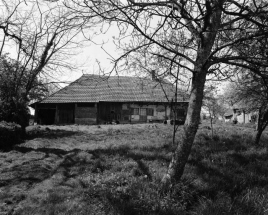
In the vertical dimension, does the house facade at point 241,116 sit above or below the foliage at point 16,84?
below

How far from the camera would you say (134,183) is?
450cm

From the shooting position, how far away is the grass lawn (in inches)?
148

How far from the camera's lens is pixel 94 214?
3609mm

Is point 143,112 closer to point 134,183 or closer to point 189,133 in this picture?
point 134,183

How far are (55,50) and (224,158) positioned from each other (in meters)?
10.6

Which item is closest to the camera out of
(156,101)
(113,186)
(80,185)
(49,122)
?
(113,186)

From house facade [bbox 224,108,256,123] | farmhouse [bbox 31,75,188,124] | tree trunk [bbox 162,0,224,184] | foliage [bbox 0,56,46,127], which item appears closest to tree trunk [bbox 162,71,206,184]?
tree trunk [bbox 162,0,224,184]

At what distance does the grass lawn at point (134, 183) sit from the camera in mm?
3762

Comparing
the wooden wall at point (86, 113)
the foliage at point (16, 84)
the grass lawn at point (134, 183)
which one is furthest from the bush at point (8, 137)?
the wooden wall at point (86, 113)

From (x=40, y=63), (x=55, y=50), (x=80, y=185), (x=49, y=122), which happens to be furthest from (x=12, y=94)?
(x=49, y=122)

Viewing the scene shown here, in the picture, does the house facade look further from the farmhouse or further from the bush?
the bush

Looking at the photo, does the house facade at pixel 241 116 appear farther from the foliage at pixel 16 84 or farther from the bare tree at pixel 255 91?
the foliage at pixel 16 84

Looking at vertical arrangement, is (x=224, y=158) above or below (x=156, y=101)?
below

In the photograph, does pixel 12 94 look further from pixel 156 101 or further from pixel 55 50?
pixel 156 101
